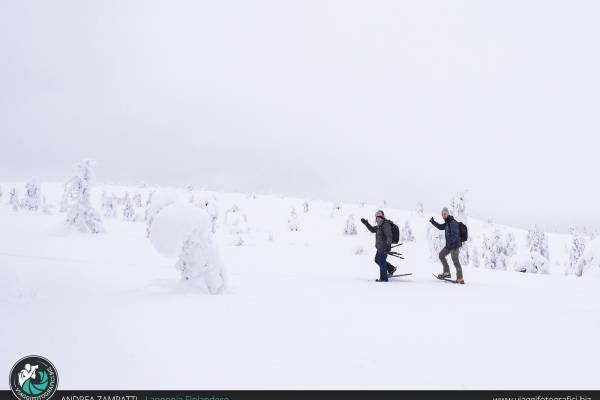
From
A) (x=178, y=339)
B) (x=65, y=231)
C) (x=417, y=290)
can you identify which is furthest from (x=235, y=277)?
(x=65, y=231)

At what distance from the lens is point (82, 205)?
68.3ft

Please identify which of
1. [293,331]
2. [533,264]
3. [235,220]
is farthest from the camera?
[235,220]

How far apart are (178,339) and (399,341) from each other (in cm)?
261

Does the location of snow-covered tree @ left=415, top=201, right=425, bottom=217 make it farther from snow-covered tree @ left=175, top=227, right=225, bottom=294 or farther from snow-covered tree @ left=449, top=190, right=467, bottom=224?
snow-covered tree @ left=175, top=227, right=225, bottom=294

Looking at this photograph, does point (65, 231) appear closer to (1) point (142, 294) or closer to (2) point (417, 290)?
(1) point (142, 294)

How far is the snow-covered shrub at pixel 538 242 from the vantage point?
2988cm

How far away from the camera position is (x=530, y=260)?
19062 mm

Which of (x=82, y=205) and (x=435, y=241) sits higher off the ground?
(x=82, y=205)

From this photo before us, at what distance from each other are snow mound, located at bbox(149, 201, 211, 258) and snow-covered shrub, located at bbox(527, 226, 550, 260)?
29.8 metres

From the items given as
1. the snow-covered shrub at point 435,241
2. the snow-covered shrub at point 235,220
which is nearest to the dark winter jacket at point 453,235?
the snow-covered shrub at point 435,241

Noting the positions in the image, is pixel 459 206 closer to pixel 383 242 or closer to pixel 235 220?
pixel 383 242

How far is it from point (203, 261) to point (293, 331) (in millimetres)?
3167

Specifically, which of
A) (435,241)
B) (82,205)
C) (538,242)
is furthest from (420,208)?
(82,205)

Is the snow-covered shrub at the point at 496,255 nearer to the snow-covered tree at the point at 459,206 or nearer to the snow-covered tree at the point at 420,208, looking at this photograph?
the snow-covered tree at the point at 459,206
